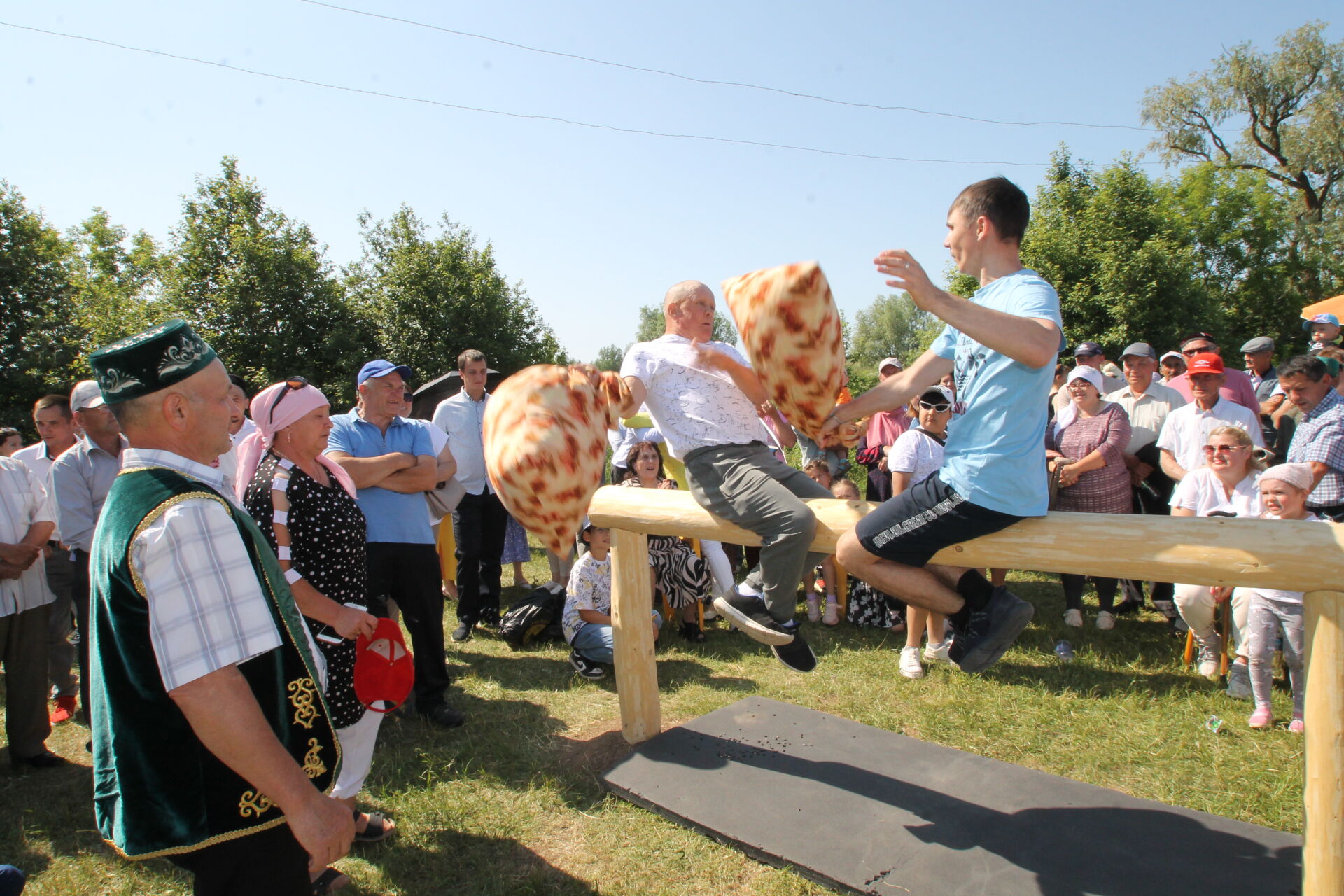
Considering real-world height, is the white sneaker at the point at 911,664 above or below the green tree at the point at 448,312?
below

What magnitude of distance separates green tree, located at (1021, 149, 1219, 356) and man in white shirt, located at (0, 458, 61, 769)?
20442mm

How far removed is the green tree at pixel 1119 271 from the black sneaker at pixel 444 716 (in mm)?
19190

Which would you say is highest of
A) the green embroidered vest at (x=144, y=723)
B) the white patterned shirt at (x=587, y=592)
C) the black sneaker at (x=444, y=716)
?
the green embroidered vest at (x=144, y=723)

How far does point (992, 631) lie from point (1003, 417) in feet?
2.83

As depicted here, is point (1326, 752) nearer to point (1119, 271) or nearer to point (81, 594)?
point (81, 594)

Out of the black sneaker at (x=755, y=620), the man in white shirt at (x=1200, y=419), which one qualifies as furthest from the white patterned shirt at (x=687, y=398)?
the man in white shirt at (x=1200, y=419)

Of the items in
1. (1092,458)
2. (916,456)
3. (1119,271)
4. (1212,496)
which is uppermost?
(1119,271)

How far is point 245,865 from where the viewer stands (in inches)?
67.7

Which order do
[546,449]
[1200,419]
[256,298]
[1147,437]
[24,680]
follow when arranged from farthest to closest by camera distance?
[256,298]
[1147,437]
[1200,419]
[24,680]
[546,449]

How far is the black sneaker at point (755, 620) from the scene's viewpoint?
9.96 feet

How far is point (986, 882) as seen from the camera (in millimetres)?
2762

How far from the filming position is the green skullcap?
1586 mm

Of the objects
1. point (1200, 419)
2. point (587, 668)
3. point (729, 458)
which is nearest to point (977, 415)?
point (729, 458)

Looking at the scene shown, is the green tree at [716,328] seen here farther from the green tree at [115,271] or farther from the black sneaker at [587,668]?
the green tree at [115,271]
